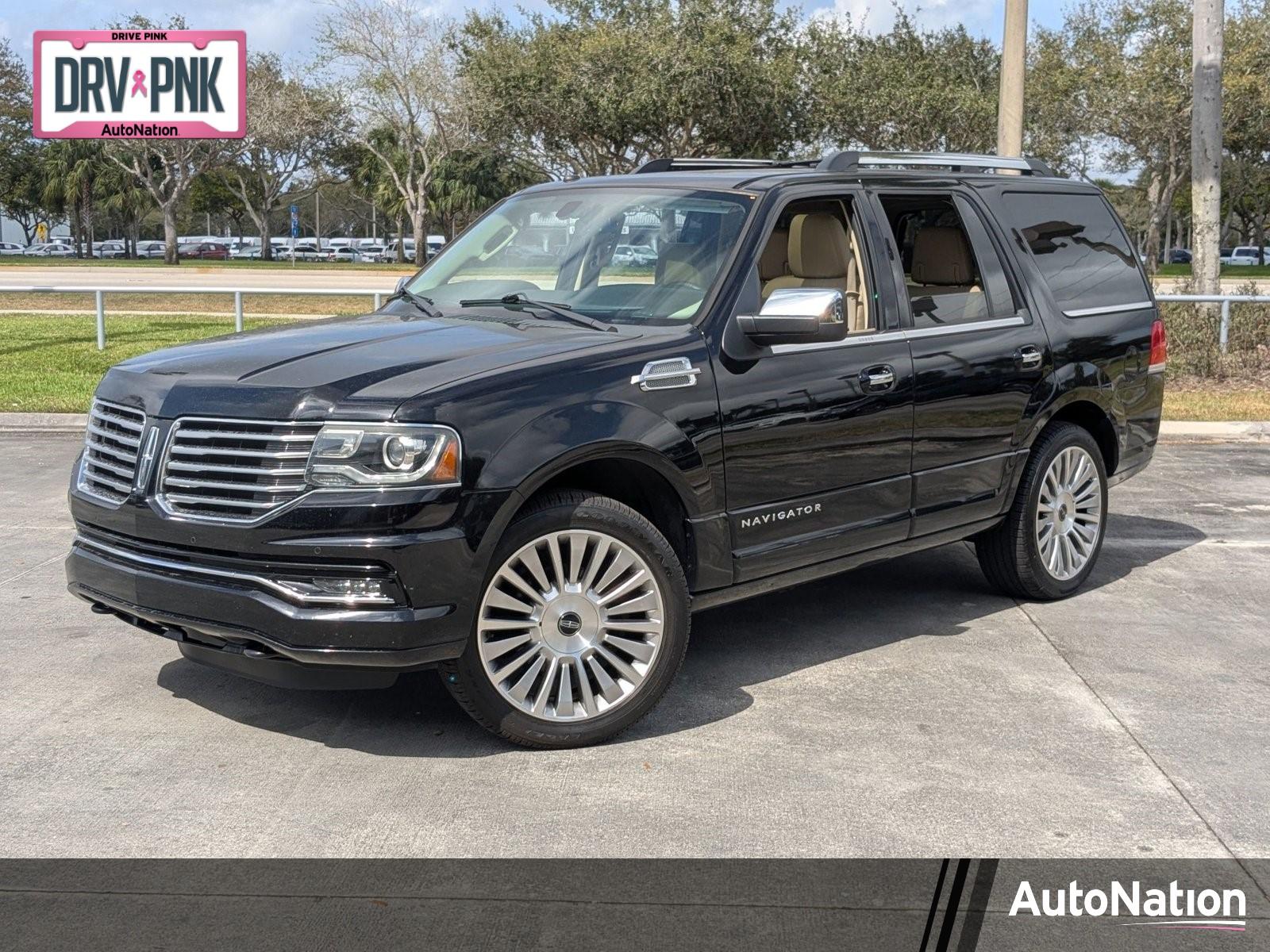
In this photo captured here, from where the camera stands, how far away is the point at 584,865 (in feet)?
13.1

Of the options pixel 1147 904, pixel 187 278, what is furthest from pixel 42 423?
pixel 187 278

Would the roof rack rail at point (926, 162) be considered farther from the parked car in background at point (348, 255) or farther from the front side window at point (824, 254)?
the parked car in background at point (348, 255)

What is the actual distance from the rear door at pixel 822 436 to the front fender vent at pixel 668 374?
0.15m

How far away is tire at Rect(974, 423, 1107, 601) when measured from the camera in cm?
675

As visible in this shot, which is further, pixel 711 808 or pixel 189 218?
pixel 189 218

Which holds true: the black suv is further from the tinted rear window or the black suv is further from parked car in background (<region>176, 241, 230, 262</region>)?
parked car in background (<region>176, 241, 230, 262</region>)

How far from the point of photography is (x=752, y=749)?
4941 mm

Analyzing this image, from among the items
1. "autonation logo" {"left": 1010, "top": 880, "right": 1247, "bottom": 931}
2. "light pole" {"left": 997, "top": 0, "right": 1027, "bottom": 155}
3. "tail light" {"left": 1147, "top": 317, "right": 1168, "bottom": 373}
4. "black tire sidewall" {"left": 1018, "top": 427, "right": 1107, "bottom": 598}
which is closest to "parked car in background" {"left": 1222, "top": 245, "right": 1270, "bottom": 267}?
"light pole" {"left": 997, "top": 0, "right": 1027, "bottom": 155}

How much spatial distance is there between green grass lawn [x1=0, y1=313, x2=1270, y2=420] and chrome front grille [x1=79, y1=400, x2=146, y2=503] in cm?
500

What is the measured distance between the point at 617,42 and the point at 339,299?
71.5ft

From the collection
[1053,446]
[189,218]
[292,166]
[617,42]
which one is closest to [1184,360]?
[1053,446]

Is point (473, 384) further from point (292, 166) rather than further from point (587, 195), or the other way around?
point (292, 166)

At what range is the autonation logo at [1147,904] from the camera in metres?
3.69

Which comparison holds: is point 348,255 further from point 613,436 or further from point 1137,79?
point 613,436
